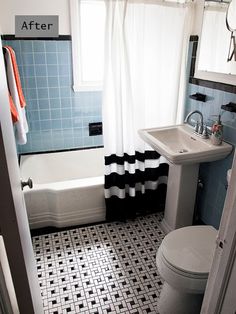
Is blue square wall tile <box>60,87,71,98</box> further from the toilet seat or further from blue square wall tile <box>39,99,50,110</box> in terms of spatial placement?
the toilet seat

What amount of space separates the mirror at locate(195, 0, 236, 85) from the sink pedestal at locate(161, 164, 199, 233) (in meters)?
0.71

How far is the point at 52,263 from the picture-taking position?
197 cm

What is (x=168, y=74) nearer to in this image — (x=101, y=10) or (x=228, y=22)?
(x=228, y=22)

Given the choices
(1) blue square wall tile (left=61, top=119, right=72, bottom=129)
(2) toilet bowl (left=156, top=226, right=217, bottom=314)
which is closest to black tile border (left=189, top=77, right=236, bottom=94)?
(2) toilet bowl (left=156, top=226, right=217, bottom=314)

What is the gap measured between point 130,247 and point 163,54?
1555mm

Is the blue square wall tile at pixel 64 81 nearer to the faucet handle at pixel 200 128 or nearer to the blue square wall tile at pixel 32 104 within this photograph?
the blue square wall tile at pixel 32 104

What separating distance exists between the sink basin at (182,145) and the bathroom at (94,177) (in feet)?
0.39

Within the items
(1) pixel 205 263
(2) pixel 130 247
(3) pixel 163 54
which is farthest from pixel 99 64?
(1) pixel 205 263

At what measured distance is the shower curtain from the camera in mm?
1857

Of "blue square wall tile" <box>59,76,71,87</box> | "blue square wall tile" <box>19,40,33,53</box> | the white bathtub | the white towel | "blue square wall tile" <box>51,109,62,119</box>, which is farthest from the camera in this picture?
"blue square wall tile" <box>51,109,62,119</box>

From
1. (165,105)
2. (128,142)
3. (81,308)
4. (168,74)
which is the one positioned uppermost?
(168,74)

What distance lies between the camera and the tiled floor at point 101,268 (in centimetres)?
167

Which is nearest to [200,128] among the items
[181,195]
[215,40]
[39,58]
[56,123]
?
[181,195]

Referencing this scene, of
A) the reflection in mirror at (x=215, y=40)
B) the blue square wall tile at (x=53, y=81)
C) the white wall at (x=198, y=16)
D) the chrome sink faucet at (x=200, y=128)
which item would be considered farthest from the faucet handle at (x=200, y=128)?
the blue square wall tile at (x=53, y=81)
